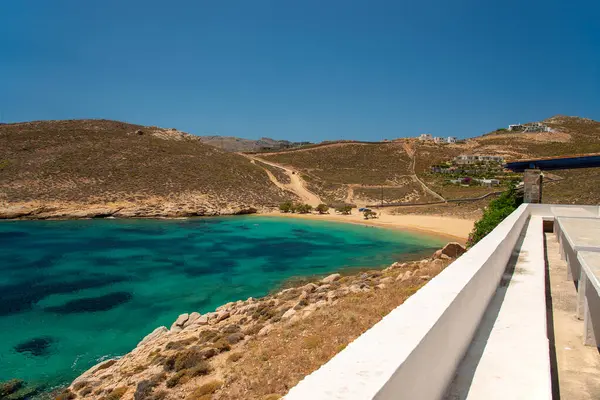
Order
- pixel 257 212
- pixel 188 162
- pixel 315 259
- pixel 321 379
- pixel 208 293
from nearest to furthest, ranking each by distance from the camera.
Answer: pixel 321 379
pixel 208 293
pixel 315 259
pixel 257 212
pixel 188 162

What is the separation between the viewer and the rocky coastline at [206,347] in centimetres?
843

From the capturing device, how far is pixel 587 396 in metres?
2.79

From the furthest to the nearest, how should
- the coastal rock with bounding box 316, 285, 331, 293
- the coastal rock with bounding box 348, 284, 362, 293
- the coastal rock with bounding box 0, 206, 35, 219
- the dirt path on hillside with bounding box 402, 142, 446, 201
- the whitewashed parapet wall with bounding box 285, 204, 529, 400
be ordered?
1. the dirt path on hillside with bounding box 402, 142, 446, 201
2. the coastal rock with bounding box 0, 206, 35, 219
3. the coastal rock with bounding box 316, 285, 331, 293
4. the coastal rock with bounding box 348, 284, 362, 293
5. the whitewashed parapet wall with bounding box 285, 204, 529, 400

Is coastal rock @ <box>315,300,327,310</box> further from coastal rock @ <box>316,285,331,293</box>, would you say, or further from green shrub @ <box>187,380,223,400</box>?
green shrub @ <box>187,380,223,400</box>

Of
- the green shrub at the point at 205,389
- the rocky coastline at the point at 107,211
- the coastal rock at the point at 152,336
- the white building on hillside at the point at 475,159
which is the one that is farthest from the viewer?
the white building on hillside at the point at 475,159

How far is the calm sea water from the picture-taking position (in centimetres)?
1347

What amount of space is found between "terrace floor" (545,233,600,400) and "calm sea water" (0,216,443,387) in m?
12.0

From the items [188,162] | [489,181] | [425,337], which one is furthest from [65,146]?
[425,337]

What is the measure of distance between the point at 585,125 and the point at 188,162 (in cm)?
9356

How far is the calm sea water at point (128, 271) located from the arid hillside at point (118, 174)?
6270 millimetres

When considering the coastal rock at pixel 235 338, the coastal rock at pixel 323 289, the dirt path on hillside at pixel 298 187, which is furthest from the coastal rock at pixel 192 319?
the dirt path on hillside at pixel 298 187

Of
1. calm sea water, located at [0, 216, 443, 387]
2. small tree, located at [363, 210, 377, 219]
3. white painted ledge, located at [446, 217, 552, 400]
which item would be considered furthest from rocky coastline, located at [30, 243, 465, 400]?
small tree, located at [363, 210, 377, 219]

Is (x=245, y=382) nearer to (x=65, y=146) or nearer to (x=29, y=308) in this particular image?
(x=29, y=308)

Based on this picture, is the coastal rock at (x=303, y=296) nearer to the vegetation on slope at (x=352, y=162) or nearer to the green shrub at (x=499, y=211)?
the green shrub at (x=499, y=211)
